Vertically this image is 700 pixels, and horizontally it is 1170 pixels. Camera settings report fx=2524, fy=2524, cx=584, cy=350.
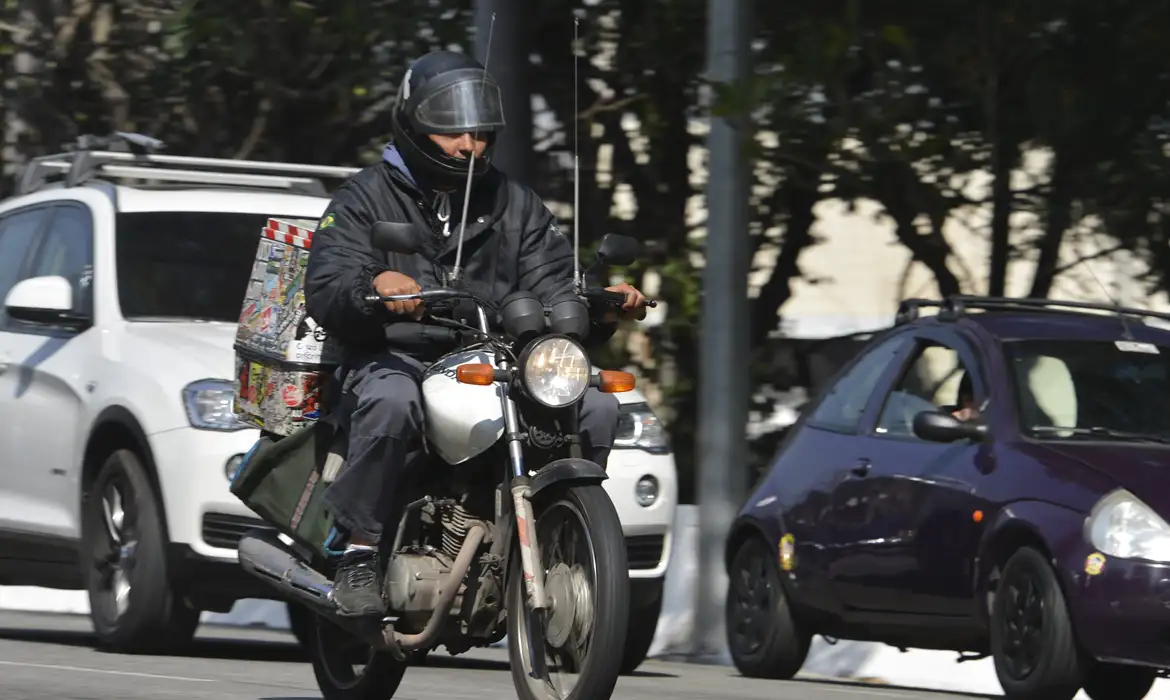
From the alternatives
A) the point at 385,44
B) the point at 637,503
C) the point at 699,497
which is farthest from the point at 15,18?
the point at 637,503

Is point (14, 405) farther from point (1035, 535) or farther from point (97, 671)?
point (1035, 535)

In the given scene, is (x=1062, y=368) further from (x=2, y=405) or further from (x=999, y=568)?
(x=2, y=405)

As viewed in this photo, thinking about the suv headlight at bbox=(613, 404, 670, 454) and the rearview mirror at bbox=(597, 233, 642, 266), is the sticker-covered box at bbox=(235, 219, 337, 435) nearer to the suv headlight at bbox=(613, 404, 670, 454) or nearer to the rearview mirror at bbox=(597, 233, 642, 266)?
the rearview mirror at bbox=(597, 233, 642, 266)

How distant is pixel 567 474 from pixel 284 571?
1.48 metres

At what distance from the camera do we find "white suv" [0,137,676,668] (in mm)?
9773

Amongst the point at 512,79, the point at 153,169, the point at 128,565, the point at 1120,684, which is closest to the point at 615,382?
the point at 1120,684

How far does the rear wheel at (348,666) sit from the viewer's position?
759 centimetres

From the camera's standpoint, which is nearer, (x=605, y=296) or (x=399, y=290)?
(x=399, y=290)

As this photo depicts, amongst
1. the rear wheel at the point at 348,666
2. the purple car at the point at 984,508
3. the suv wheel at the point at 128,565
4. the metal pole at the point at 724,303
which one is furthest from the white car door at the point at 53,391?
the metal pole at the point at 724,303

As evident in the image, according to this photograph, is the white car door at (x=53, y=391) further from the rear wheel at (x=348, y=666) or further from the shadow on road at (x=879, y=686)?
the shadow on road at (x=879, y=686)

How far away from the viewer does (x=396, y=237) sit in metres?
6.64

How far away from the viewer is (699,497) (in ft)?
41.0

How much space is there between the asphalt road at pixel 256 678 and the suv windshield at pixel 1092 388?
3.96ft

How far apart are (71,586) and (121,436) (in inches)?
34.2
